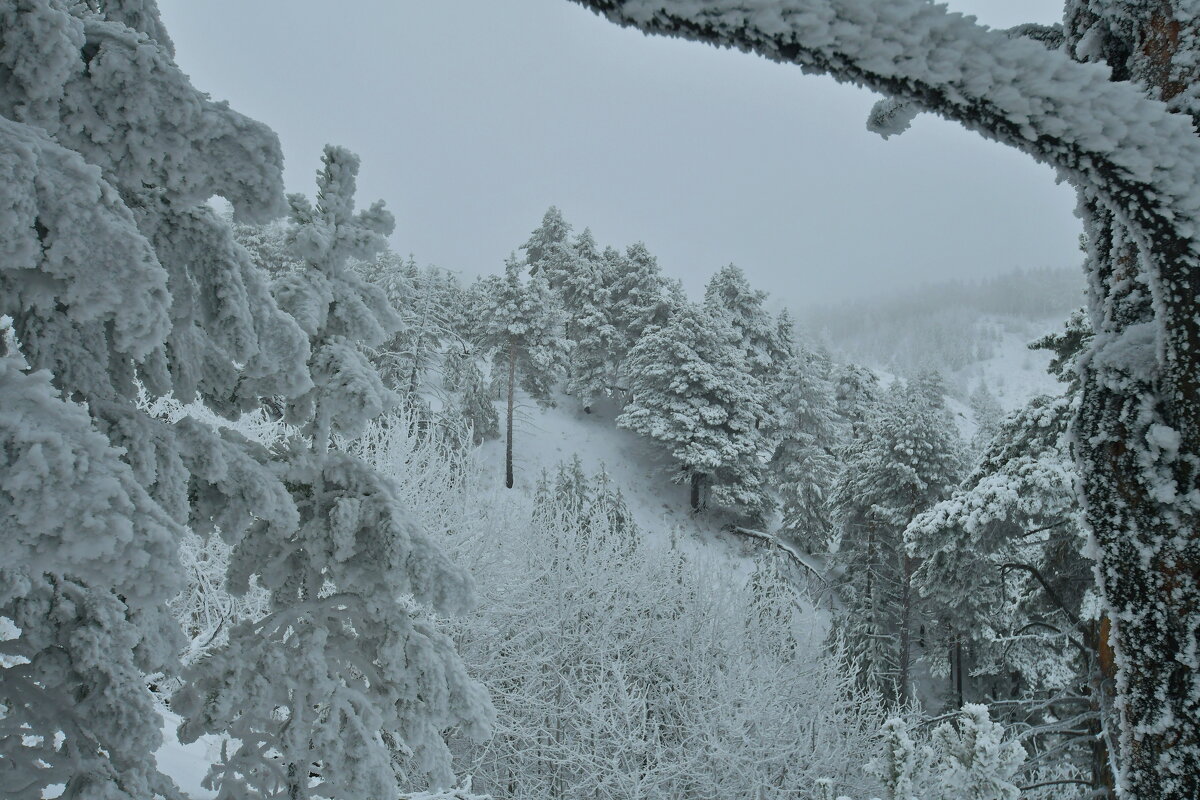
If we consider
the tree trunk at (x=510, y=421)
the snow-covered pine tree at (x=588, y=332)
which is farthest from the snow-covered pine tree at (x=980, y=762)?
the snow-covered pine tree at (x=588, y=332)

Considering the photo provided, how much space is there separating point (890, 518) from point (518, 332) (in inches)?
641

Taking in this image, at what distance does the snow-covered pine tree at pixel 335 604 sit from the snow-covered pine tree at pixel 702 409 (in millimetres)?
24955

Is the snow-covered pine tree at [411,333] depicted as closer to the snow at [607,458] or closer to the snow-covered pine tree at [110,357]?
the snow at [607,458]

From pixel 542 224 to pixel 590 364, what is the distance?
10841 millimetres

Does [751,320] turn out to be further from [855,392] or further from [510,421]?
[510,421]

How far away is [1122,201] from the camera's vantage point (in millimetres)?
1052

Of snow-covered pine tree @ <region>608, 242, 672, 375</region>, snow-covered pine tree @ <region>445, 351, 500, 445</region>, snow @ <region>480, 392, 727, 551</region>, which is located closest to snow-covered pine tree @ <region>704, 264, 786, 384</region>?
snow-covered pine tree @ <region>608, 242, 672, 375</region>

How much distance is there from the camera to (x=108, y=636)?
3.14 m

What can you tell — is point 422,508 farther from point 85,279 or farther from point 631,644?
point 85,279

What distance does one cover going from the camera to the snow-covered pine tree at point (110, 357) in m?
2.06

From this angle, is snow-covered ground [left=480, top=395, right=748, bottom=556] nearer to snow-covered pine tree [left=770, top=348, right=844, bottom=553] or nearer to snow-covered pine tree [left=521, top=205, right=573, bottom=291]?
snow-covered pine tree [left=770, top=348, right=844, bottom=553]

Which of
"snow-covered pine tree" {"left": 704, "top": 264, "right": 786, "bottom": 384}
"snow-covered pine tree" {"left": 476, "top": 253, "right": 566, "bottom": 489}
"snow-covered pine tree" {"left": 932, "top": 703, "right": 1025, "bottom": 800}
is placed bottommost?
"snow-covered pine tree" {"left": 932, "top": 703, "right": 1025, "bottom": 800}

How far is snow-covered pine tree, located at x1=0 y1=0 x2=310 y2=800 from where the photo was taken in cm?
206

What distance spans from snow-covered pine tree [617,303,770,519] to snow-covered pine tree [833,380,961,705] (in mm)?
6643
